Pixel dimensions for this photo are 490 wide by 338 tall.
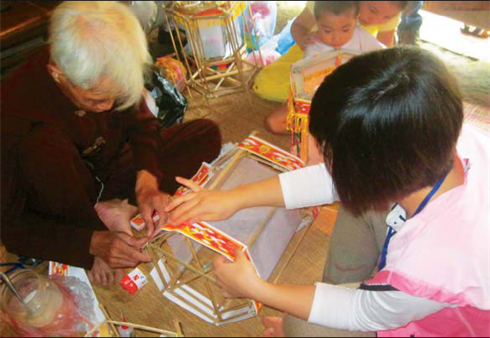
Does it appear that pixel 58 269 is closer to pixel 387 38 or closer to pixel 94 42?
pixel 94 42

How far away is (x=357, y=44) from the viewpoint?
1.42 m

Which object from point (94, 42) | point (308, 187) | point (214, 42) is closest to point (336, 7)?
point (214, 42)

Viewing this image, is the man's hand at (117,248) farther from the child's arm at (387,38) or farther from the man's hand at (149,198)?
the child's arm at (387,38)

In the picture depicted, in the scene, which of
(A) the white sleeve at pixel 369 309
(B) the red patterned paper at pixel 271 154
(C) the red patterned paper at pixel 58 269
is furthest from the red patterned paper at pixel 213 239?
(C) the red patterned paper at pixel 58 269

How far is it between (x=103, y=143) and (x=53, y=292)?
485mm

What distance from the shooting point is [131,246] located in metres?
1.08

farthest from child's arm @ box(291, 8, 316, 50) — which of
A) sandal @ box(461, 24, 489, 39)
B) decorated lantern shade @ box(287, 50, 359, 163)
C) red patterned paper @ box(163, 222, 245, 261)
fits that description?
red patterned paper @ box(163, 222, 245, 261)

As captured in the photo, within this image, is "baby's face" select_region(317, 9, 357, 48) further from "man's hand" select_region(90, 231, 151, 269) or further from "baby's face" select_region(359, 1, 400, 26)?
"man's hand" select_region(90, 231, 151, 269)

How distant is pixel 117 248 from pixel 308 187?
0.55 m

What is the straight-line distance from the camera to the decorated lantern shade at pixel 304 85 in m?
1.24

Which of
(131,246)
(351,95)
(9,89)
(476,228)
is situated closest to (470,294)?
(476,228)

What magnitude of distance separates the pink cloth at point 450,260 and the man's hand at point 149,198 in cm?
61

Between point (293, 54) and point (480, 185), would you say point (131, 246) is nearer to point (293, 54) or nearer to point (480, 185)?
point (480, 185)

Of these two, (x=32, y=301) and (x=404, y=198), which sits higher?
(x=404, y=198)
